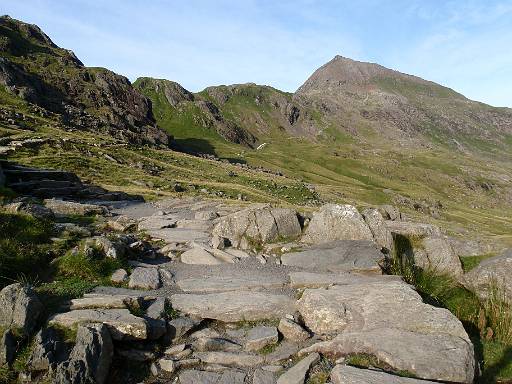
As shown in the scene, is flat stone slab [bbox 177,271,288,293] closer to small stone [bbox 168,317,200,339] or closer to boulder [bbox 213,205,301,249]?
small stone [bbox 168,317,200,339]

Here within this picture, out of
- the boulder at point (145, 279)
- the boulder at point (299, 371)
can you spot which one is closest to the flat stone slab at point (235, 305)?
the boulder at point (145, 279)

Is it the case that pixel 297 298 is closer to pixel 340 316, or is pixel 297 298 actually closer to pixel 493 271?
pixel 340 316

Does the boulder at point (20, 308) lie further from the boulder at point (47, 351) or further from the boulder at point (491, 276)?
the boulder at point (491, 276)

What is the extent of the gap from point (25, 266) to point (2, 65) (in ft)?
347

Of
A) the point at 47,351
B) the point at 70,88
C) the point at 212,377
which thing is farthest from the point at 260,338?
the point at 70,88

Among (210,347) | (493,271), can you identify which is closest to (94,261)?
(210,347)

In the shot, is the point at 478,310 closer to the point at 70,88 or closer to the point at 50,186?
the point at 50,186

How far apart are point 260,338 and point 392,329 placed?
3.46 metres

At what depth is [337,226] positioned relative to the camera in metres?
19.8

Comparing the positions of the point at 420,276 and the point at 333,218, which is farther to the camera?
the point at 333,218

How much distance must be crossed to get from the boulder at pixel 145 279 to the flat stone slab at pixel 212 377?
16.0ft

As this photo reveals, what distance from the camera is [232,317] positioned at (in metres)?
12.2

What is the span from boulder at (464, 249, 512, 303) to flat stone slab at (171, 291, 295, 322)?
9302mm

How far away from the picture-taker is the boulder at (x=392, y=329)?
31.5ft
